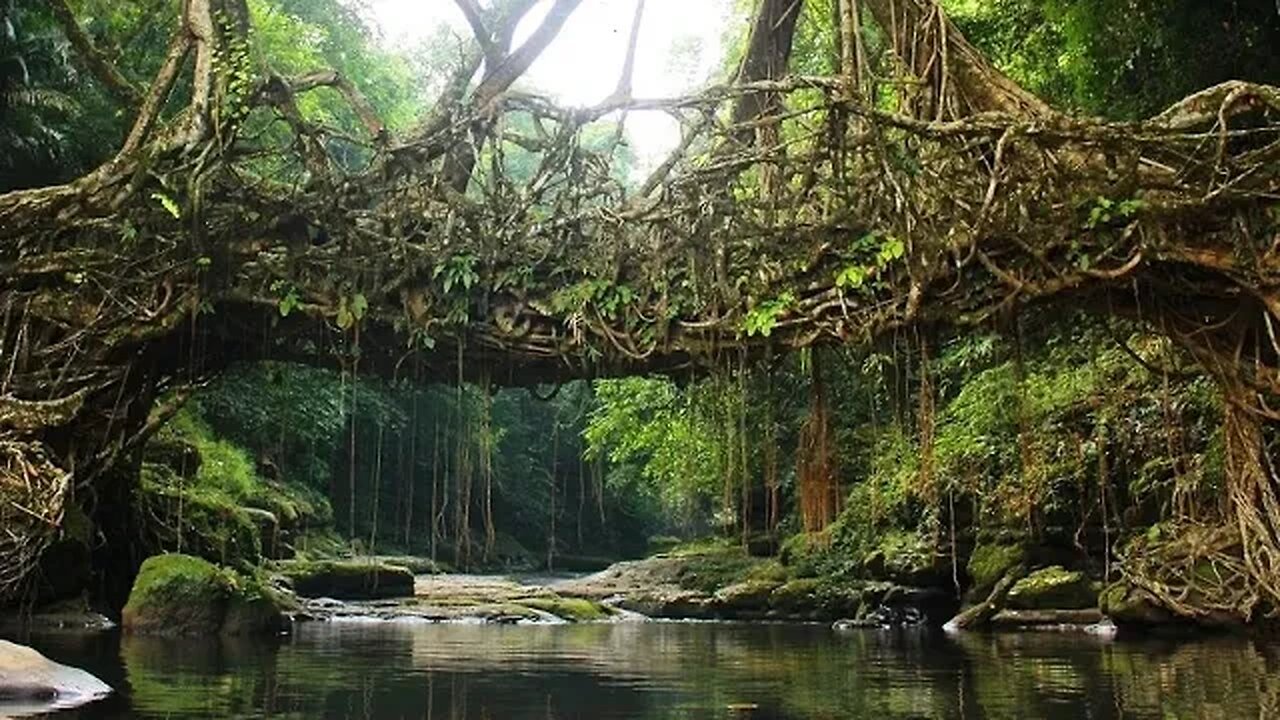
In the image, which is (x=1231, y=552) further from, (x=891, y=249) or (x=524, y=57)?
(x=524, y=57)

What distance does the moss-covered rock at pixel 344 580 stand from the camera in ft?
76.6

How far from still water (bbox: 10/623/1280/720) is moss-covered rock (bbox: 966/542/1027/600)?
7.44 feet

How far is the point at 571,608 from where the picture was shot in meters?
21.6

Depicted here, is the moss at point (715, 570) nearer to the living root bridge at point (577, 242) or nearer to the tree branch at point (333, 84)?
the living root bridge at point (577, 242)

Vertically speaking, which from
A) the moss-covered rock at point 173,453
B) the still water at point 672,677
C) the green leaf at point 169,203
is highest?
the green leaf at point 169,203

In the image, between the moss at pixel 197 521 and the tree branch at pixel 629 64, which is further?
the moss at pixel 197 521

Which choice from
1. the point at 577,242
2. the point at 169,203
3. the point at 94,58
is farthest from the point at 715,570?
the point at 169,203

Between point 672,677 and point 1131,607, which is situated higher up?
point 1131,607

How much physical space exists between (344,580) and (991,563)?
Answer: 11.8 m

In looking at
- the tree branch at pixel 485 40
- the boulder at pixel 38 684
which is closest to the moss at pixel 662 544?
the tree branch at pixel 485 40

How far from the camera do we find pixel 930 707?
26.3ft

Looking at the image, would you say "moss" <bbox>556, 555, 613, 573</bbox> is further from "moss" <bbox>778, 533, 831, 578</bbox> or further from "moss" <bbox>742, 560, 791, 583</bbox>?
"moss" <bbox>778, 533, 831, 578</bbox>

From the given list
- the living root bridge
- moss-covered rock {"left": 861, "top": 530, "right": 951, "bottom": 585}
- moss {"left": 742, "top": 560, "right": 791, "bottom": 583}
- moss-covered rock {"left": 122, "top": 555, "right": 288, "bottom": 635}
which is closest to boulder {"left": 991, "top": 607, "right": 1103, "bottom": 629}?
moss-covered rock {"left": 861, "top": 530, "right": 951, "bottom": 585}

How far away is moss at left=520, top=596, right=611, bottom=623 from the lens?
21.2m
